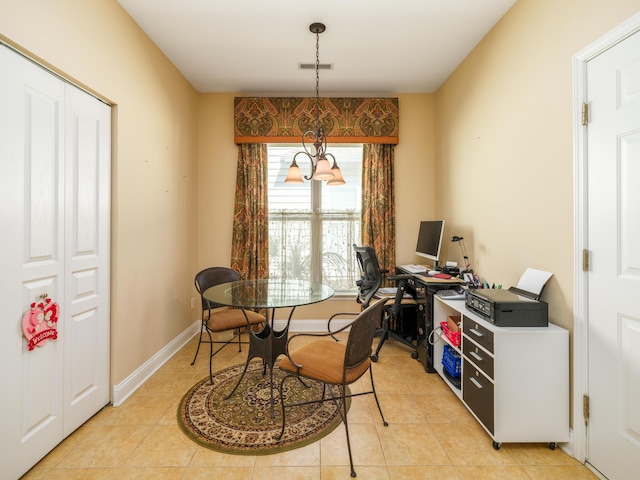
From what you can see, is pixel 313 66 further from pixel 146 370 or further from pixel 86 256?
pixel 146 370

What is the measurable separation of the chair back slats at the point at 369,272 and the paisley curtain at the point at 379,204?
572 millimetres

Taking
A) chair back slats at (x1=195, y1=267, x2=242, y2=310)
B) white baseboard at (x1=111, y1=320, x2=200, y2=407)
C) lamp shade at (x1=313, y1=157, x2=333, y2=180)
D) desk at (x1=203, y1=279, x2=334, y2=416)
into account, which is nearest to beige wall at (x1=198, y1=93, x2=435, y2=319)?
chair back slats at (x1=195, y1=267, x2=242, y2=310)

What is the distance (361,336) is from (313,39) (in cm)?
261

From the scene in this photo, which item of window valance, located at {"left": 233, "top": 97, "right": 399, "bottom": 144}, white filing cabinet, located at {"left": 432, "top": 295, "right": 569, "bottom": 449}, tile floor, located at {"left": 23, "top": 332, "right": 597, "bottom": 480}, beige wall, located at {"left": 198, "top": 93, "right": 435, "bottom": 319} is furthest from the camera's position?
beige wall, located at {"left": 198, "top": 93, "right": 435, "bottom": 319}

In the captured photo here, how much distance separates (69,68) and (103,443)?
2317 mm

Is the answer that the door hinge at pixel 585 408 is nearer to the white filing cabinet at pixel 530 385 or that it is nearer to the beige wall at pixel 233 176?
the white filing cabinet at pixel 530 385

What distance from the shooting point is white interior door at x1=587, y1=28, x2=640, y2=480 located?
1477 millimetres

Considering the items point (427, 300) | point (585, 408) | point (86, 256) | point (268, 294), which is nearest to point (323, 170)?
point (268, 294)

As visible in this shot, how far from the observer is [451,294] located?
2.57 m

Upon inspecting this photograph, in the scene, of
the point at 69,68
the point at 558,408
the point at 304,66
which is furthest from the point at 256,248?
the point at 558,408

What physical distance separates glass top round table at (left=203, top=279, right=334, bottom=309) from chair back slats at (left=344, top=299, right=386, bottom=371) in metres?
0.42

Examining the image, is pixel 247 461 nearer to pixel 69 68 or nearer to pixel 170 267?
pixel 170 267

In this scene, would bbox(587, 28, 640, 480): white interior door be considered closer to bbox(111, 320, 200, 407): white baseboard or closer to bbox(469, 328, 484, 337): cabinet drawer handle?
bbox(469, 328, 484, 337): cabinet drawer handle

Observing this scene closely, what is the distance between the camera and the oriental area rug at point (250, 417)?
6.15 ft
